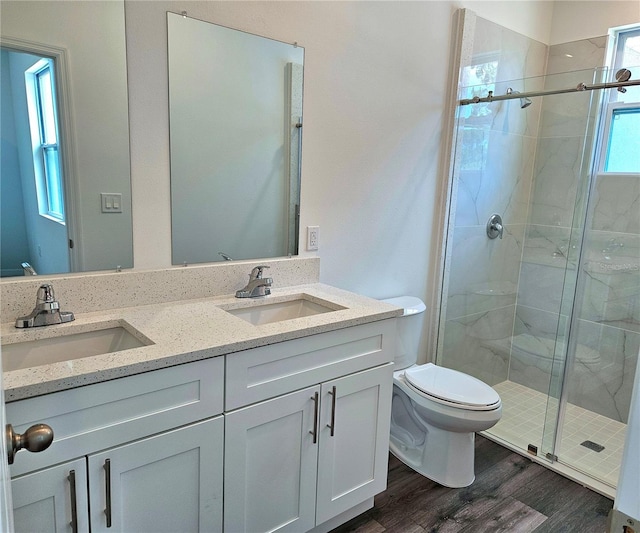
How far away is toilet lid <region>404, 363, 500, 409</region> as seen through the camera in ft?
6.97

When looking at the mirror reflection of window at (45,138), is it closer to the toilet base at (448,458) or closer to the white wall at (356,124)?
the white wall at (356,124)

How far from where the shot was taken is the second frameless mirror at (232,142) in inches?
69.3

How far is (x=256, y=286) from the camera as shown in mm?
1914

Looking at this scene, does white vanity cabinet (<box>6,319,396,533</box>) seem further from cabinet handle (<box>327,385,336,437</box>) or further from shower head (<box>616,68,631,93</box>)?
shower head (<box>616,68,631,93</box>)

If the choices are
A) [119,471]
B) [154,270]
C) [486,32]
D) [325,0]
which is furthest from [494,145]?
→ [119,471]

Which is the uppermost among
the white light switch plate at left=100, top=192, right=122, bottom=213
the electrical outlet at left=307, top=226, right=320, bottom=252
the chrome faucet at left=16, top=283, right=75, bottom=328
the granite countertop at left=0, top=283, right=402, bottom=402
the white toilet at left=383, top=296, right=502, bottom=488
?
the white light switch plate at left=100, top=192, right=122, bottom=213

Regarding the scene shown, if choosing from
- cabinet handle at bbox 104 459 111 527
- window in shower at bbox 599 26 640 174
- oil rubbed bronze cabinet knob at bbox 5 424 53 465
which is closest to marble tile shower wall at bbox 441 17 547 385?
window in shower at bbox 599 26 640 174

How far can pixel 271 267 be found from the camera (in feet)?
6.75

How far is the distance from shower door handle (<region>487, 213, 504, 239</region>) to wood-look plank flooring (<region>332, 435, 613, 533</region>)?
1.32 m

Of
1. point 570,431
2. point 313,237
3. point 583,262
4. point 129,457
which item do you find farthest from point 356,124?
point 570,431

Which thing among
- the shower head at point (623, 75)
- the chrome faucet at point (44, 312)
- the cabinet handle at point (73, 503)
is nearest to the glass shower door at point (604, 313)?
the shower head at point (623, 75)

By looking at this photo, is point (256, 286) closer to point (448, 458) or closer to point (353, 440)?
point (353, 440)

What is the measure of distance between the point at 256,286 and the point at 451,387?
3.49 feet

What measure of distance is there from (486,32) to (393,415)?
2.16 m
